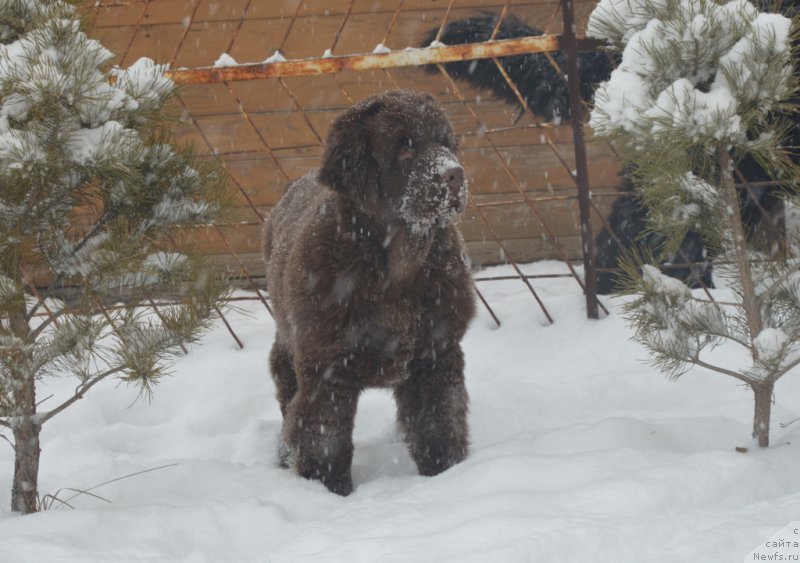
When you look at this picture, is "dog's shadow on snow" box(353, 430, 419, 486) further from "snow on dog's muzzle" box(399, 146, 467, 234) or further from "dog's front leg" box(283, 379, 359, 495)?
"snow on dog's muzzle" box(399, 146, 467, 234)

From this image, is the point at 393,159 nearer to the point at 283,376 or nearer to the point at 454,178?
the point at 454,178

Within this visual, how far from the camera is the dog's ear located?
2.99 metres

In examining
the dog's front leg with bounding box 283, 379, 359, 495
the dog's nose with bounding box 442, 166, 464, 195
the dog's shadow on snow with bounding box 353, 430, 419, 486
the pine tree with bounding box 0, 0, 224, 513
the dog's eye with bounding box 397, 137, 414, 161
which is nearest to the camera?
the pine tree with bounding box 0, 0, 224, 513

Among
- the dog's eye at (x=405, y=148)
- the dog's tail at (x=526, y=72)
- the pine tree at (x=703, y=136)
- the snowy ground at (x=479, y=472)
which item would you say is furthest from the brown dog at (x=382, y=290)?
the dog's tail at (x=526, y=72)

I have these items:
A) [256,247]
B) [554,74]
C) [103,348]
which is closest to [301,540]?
[103,348]

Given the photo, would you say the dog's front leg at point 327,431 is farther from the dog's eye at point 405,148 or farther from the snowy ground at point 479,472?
the dog's eye at point 405,148

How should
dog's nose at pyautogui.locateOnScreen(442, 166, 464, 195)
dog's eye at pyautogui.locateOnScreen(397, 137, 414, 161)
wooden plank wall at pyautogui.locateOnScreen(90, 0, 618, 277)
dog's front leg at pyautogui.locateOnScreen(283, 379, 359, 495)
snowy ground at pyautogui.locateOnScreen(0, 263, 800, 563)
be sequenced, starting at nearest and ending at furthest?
snowy ground at pyautogui.locateOnScreen(0, 263, 800, 563)
dog's nose at pyautogui.locateOnScreen(442, 166, 464, 195)
dog's eye at pyautogui.locateOnScreen(397, 137, 414, 161)
dog's front leg at pyautogui.locateOnScreen(283, 379, 359, 495)
wooden plank wall at pyautogui.locateOnScreen(90, 0, 618, 277)

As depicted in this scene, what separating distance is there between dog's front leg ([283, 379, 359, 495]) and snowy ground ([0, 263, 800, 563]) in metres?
0.08

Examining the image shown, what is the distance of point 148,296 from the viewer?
299 centimetres

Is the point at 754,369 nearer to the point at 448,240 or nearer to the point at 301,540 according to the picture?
the point at 448,240

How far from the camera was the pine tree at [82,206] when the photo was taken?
2.57m

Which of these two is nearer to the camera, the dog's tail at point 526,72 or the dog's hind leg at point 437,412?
the dog's hind leg at point 437,412

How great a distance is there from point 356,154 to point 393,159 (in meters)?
0.14

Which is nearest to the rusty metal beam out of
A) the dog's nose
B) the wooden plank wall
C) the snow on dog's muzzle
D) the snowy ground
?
the wooden plank wall
